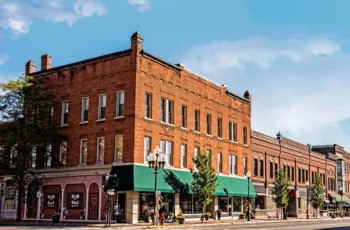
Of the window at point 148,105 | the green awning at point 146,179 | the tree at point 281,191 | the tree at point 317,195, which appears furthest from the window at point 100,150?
the tree at point 317,195

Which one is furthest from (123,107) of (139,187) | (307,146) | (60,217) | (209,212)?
(307,146)

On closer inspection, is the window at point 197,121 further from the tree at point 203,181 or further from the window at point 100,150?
the window at point 100,150

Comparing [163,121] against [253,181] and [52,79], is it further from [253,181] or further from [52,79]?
[253,181]

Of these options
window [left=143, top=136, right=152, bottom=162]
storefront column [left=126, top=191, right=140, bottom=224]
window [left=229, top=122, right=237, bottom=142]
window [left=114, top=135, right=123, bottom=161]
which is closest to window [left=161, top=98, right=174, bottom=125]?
window [left=143, top=136, right=152, bottom=162]

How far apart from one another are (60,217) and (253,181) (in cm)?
2566

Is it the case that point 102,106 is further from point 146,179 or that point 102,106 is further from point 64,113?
point 146,179

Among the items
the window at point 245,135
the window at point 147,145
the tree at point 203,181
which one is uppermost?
the window at point 245,135

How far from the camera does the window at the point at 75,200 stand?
3947 centimetres

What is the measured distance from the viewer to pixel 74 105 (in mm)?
42094

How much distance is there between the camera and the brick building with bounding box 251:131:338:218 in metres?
59.2

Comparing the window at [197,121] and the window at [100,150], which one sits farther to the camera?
the window at [197,121]

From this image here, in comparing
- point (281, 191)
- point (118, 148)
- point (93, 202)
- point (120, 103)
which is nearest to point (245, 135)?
point (281, 191)

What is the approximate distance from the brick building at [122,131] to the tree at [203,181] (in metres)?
1.30

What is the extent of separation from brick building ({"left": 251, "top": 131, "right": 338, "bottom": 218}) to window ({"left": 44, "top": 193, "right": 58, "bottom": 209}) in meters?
25.4
